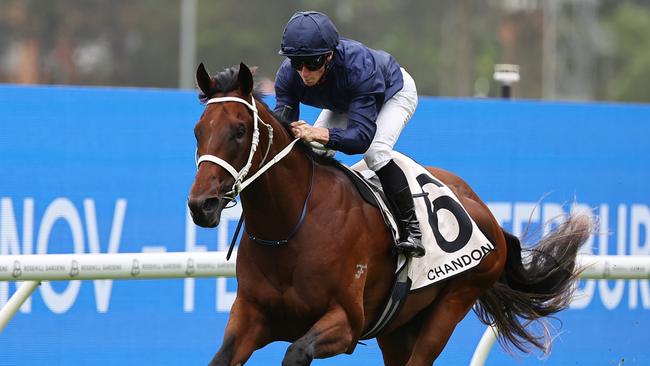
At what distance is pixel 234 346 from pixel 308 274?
15.2 inches

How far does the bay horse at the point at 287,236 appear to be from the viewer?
4.02 meters

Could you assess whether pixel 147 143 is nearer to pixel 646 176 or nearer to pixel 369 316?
pixel 369 316

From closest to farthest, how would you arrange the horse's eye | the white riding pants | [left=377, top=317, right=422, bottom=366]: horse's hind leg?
the horse's eye
the white riding pants
[left=377, top=317, right=422, bottom=366]: horse's hind leg

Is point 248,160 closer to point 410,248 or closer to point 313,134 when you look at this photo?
point 313,134

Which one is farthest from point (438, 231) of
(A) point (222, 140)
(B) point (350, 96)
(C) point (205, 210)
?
(C) point (205, 210)

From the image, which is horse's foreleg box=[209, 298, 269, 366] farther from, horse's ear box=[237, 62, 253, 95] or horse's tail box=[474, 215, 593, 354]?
horse's tail box=[474, 215, 593, 354]

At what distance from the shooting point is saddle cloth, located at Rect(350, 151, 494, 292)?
505 cm

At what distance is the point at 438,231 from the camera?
5.14 metres

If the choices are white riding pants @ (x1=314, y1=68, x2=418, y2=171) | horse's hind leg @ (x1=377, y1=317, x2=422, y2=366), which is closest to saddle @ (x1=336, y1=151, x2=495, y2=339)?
white riding pants @ (x1=314, y1=68, x2=418, y2=171)

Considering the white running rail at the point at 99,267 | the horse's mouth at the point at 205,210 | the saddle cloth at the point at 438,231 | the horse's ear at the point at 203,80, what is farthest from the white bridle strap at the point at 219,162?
the white running rail at the point at 99,267

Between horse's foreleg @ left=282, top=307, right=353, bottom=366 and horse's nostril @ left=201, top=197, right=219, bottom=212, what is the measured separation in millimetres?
681

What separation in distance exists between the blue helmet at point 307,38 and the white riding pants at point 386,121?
0.50 meters

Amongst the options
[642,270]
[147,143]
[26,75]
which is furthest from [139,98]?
[26,75]

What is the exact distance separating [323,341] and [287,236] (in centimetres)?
42
